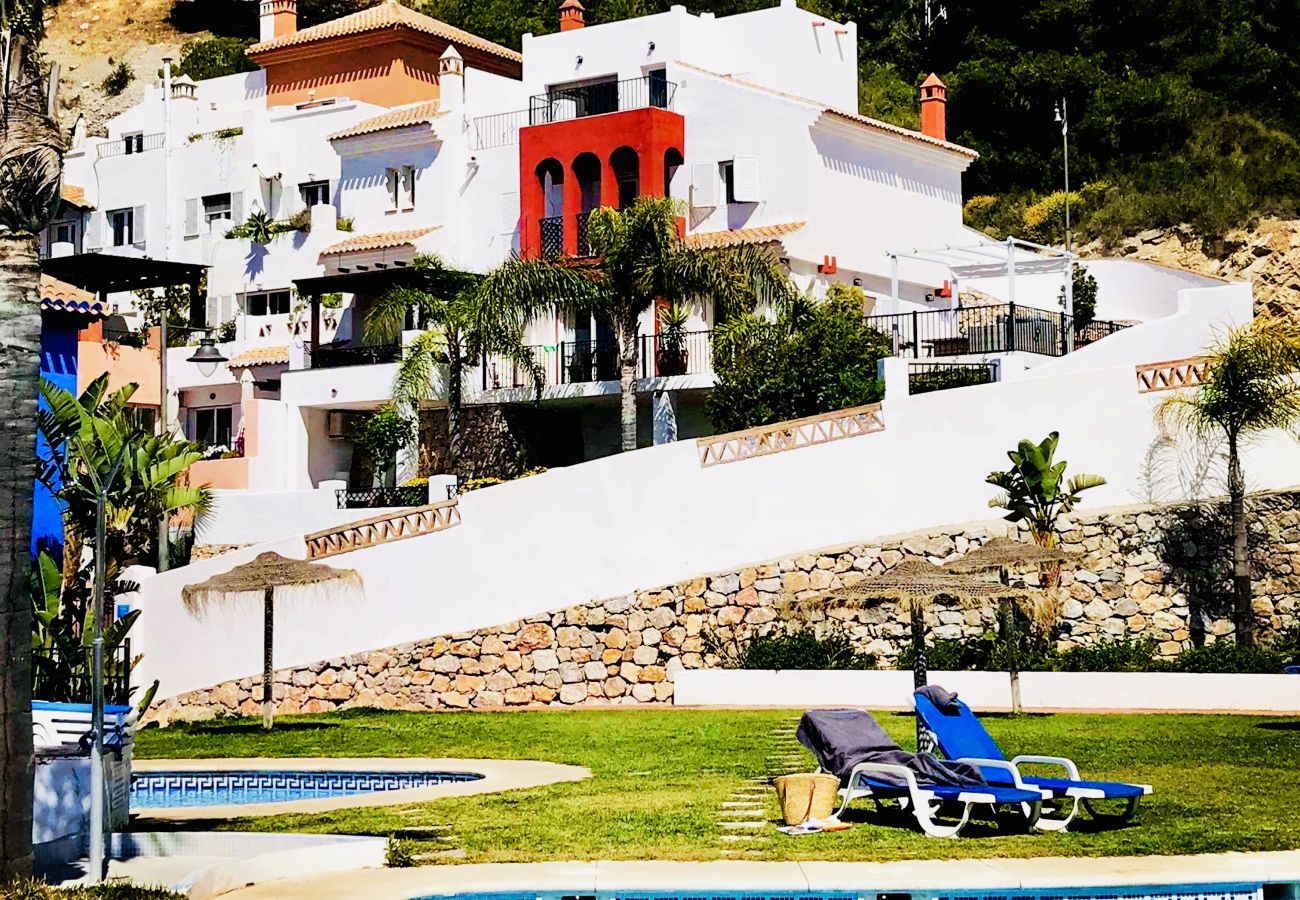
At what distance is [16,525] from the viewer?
11.9 meters

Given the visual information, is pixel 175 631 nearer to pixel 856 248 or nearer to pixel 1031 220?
pixel 856 248

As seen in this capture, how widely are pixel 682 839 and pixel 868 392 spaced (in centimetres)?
2189

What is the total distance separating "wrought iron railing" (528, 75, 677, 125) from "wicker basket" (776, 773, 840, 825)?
31078 mm

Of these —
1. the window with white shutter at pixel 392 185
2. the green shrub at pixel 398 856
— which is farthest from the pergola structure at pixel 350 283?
the green shrub at pixel 398 856

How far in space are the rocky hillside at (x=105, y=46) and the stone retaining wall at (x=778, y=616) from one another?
7743cm

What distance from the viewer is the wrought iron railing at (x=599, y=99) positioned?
4431 centimetres

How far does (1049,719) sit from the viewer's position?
80.8ft

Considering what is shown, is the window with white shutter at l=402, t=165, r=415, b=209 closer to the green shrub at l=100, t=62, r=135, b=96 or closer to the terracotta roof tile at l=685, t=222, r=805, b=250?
the terracotta roof tile at l=685, t=222, r=805, b=250

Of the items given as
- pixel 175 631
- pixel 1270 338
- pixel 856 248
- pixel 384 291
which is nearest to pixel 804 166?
pixel 856 248

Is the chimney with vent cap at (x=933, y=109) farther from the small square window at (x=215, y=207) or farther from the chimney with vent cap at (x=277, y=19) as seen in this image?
the chimney with vent cap at (x=277, y=19)

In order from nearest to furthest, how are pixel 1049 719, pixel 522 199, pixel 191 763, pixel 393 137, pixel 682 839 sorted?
1. pixel 682 839
2. pixel 191 763
3. pixel 1049 719
4. pixel 522 199
5. pixel 393 137

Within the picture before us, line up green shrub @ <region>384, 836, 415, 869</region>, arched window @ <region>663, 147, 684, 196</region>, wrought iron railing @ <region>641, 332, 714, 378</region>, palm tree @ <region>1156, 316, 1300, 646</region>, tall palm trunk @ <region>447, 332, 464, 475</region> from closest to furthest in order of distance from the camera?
green shrub @ <region>384, 836, 415, 869</region> → palm tree @ <region>1156, 316, 1300, 646</region> → wrought iron railing @ <region>641, 332, 714, 378</region> → tall palm trunk @ <region>447, 332, 464, 475</region> → arched window @ <region>663, 147, 684, 196</region>

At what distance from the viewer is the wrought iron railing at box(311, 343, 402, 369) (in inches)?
1742

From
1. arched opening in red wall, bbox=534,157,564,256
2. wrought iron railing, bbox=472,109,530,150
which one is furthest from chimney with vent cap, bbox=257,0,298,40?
arched opening in red wall, bbox=534,157,564,256
